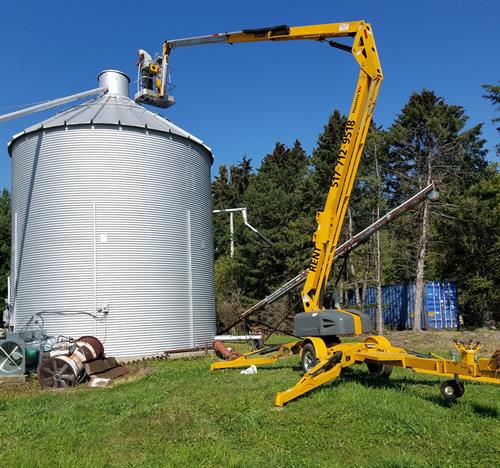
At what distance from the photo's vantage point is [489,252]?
93.2ft

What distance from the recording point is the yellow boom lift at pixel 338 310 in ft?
30.3

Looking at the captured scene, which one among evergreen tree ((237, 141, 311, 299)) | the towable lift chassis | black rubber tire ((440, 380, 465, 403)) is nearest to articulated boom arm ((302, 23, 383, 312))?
the towable lift chassis

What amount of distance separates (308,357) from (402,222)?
19.1 metres

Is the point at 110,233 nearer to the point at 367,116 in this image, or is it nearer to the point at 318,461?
the point at 367,116

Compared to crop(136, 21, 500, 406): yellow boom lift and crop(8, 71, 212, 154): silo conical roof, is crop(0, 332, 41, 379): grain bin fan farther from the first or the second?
crop(8, 71, 212, 154): silo conical roof

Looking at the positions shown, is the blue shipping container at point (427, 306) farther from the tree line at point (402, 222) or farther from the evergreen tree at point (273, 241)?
the evergreen tree at point (273, 241)

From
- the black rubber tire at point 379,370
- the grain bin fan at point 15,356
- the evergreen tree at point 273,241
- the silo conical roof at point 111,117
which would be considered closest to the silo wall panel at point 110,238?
the silo conical roof at point 111,117

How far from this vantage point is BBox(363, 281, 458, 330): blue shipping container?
26.1m

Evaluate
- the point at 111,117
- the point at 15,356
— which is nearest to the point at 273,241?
Answer: the point at 111,117

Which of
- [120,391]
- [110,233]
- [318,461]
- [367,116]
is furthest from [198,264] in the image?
[318,461]

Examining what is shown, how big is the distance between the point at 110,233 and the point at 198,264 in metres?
3.86

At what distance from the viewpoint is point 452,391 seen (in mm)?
8094

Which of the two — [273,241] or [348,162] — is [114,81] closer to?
[348,162]

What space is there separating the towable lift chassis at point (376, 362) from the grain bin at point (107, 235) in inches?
235
